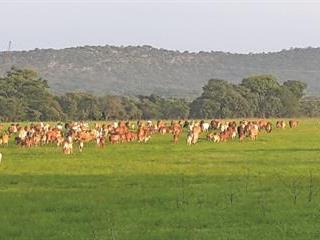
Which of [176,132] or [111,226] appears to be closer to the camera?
[111,226]

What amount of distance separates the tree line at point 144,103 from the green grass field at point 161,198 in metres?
62.2

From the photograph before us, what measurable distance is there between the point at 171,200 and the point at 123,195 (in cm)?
141

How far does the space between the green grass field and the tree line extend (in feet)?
204

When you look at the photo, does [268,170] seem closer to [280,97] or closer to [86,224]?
[86,224]

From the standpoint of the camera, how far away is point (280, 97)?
108 metres

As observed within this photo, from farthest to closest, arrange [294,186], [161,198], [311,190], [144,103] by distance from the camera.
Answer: [144,103] < [294,186] < [311,190] < [161,198]

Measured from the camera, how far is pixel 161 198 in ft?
52.6

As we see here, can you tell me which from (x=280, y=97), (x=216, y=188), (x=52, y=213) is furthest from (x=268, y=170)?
(x=280, y=97)

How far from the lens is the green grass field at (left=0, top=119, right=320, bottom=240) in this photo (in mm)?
12445

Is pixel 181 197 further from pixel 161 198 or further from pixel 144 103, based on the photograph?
pixel 144 103

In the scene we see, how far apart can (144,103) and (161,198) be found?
284ft

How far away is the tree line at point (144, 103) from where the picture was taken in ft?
296

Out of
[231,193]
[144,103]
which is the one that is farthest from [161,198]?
[144,103]

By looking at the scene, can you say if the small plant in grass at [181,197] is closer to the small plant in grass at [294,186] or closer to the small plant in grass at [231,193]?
the small plant in grass at [231,193]
